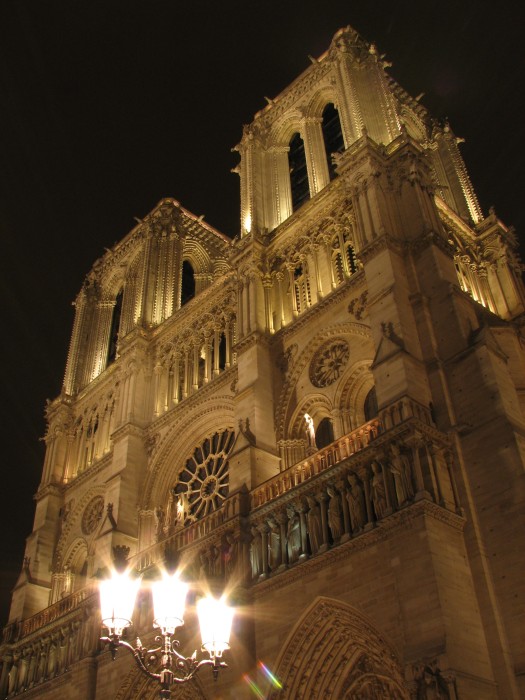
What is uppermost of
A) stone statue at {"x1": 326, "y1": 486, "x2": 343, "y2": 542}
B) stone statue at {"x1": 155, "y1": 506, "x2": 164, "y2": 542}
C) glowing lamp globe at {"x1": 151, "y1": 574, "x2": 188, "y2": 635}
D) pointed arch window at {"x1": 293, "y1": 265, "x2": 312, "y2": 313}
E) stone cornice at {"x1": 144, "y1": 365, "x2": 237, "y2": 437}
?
pointed arch window at {"x1": 293, "y1": 265, "x2": 312, "y2": 313}

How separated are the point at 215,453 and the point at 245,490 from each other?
4.47 meters

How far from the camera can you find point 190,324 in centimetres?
2469

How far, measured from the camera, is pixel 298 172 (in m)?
25.5

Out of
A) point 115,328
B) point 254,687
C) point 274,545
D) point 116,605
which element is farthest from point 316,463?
point 115,328

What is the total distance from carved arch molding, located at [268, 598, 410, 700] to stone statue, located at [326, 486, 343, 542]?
1.22 m

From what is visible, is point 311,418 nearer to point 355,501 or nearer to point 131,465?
point 355,501

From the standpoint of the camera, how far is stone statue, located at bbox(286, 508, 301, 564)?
14.9 metres

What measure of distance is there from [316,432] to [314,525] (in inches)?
159

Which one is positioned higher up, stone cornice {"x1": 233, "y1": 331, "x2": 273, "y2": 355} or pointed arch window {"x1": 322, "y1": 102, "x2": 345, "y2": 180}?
pointed arch window {"x1": 322, "y1": 102, "x2": 345, "y2": 180}

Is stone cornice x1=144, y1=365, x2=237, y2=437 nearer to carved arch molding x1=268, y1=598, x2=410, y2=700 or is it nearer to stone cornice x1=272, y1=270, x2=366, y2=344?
stone cornice x1=272, y1=270, x2=366, y2=344

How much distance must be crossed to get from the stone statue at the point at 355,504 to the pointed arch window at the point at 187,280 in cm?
1779

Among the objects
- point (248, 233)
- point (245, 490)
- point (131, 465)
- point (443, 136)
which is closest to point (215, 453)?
point (131, 465)

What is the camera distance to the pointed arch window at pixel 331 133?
24.1 metres

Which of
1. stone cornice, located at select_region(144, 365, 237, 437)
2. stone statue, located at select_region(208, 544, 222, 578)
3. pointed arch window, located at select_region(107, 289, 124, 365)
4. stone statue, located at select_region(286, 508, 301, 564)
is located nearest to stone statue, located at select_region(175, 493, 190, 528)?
stone cornice, located at select_region(144, 365, 237, 437)
